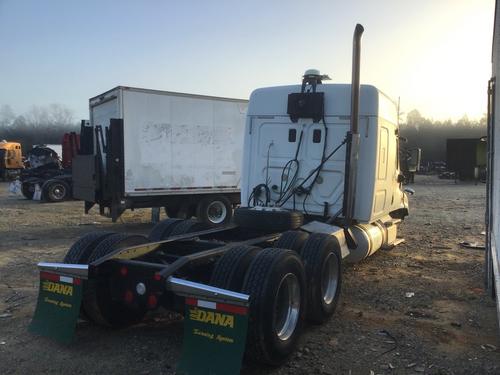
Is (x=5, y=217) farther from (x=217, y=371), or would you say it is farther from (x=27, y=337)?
(x=217, y=371)

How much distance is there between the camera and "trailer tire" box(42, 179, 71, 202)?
1886cm

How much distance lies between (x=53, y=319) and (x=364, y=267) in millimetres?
4913

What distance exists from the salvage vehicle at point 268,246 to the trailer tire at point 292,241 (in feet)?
0.04

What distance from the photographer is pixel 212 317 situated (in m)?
3.60

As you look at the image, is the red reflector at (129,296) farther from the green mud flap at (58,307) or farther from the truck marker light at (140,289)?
the green mud flap at (58,307)

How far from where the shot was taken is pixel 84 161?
11305 millimetres

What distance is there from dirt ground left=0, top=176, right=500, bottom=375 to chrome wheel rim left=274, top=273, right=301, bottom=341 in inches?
10.6

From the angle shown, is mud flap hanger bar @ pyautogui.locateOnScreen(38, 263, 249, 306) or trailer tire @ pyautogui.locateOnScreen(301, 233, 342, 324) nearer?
mud flap hanger bar @ pyautogui.locateOnScreen(38, 263, 249, 306)

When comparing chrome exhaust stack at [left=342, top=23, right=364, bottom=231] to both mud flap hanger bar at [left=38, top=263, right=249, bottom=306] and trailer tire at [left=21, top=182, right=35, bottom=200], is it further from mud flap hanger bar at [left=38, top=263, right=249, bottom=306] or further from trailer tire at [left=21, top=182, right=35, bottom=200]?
trailer tire at [left=21, top=182, right=35, bottom=200]

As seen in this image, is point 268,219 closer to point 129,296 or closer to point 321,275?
point 321,275

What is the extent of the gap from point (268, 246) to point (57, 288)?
2352 mm

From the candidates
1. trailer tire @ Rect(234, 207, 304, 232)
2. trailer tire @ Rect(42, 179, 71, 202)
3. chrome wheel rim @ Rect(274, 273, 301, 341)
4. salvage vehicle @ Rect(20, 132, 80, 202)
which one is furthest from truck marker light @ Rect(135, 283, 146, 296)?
trailer tire @ Rect(42, 179, 71, 202)

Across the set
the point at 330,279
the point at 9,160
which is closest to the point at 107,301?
the point at 330,279

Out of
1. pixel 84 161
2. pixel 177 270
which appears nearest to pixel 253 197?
pixel 177 270
